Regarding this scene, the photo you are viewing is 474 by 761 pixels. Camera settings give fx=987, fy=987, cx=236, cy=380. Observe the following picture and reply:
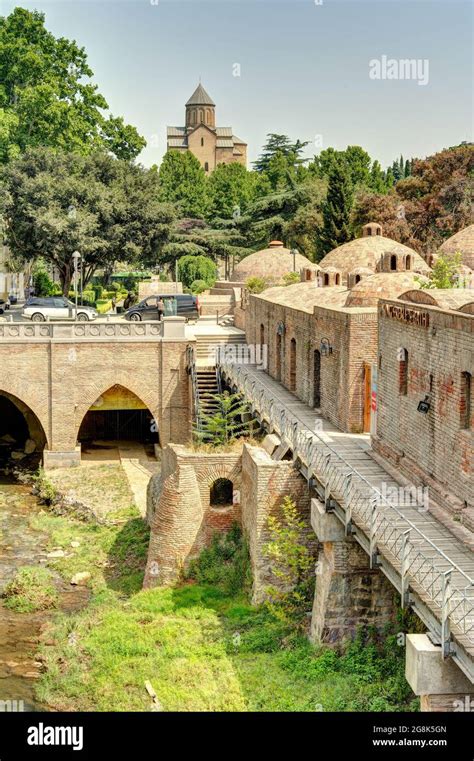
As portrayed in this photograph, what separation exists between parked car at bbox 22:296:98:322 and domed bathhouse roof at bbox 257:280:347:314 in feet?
30.7

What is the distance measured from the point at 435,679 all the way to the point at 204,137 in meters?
111

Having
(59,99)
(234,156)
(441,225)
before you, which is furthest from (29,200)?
(234,156)

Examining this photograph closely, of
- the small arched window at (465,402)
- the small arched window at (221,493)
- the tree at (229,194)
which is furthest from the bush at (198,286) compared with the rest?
the small arched window at (465,402)

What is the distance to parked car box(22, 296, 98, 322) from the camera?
42625 mm

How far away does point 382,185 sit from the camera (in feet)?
241

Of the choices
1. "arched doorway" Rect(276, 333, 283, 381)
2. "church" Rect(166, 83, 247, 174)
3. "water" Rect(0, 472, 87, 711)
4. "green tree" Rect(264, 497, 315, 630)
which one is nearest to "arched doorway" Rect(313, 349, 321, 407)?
"arched doorway" Rect(276, 333, 283, 381)

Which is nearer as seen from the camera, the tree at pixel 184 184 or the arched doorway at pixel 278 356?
the arched doorway at pixel 278 356

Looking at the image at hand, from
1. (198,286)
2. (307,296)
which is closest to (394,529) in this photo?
(307,296)

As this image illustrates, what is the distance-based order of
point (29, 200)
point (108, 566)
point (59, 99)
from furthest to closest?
point (59, 99) < point (29, 200) < point (108, 566)

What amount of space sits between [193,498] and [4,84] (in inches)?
1918

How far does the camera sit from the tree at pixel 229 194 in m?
80.5

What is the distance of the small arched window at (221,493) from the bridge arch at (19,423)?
14858 mm

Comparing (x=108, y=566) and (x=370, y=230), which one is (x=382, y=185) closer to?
(x=370, y=230)

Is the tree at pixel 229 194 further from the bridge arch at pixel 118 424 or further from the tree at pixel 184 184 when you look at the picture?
the bridge arch at pixel 118 424
